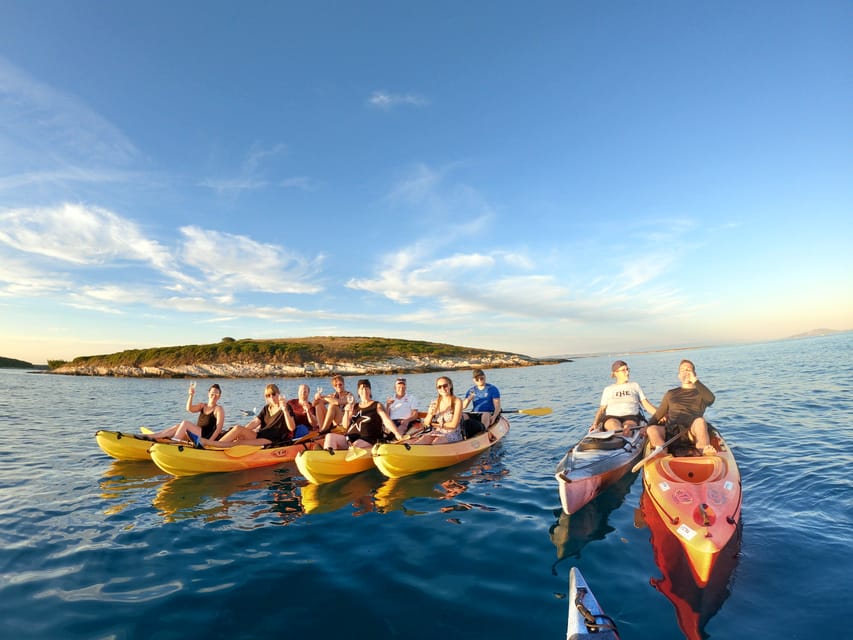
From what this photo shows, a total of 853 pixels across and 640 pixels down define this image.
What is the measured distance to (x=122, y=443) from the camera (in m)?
11.8

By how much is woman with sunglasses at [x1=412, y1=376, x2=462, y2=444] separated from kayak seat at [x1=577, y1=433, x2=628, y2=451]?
334 cm

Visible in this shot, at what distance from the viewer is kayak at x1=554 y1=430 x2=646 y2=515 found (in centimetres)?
735

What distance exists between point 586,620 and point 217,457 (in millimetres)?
9742

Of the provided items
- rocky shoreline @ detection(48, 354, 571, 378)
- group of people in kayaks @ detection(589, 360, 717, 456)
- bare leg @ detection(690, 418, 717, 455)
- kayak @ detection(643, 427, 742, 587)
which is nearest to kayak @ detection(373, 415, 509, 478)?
group of people in kayaks @ detection(589, 360, 717, 456)

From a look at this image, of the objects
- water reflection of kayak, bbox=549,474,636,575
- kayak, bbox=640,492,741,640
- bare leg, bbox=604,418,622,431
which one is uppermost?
bare leg, bbox=604,418,622,431

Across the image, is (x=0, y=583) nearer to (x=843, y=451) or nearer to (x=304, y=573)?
(x=304, y=573)

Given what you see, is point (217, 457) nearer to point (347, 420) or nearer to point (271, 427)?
point (271, 427)

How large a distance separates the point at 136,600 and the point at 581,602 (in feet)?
16.9

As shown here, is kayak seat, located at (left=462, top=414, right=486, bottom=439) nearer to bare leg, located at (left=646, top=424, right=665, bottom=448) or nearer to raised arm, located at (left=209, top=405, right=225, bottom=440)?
bare leg, located at (left=646, top=424, right=665, bottom=448)

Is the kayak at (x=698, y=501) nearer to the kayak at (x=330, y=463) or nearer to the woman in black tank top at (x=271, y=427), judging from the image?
the kayak at (x=330, y=463)

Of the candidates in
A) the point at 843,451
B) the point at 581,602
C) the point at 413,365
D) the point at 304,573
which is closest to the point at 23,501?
the point at 304,573

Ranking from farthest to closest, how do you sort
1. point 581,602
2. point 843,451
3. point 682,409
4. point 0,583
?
point 843,451 < point 682,409 < point 0,583 < point 581,602

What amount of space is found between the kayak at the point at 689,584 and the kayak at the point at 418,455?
517 cm

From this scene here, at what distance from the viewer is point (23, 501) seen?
8641mm
